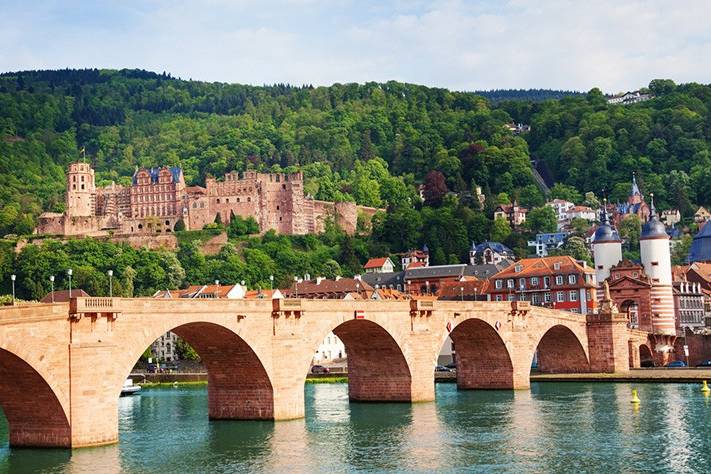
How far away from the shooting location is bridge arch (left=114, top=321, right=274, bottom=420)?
162ft

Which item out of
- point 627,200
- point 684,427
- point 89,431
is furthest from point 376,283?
point 89,431

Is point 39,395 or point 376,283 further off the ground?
point 376,283

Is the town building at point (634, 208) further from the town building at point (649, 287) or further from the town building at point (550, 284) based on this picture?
the town building at point (649, 287)

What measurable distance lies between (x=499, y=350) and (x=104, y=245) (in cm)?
8062

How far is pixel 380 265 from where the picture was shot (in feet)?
465

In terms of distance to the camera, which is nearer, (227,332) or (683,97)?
(227,332)

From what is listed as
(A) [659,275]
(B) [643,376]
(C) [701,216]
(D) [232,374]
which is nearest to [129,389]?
(D) [232,374]

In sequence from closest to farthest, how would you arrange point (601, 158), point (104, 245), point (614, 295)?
point (614, 295) → point (104, 245) → point (601, 158)

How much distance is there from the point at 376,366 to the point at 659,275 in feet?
129

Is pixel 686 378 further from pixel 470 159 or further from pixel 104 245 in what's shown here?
pixel 470 159

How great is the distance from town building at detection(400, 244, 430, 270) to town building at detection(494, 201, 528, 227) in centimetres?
2139

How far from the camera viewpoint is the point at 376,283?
420 feet

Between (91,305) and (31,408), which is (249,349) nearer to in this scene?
(91,305)

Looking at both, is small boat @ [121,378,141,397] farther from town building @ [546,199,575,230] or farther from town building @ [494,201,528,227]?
town building @ [546,199,575,230]
